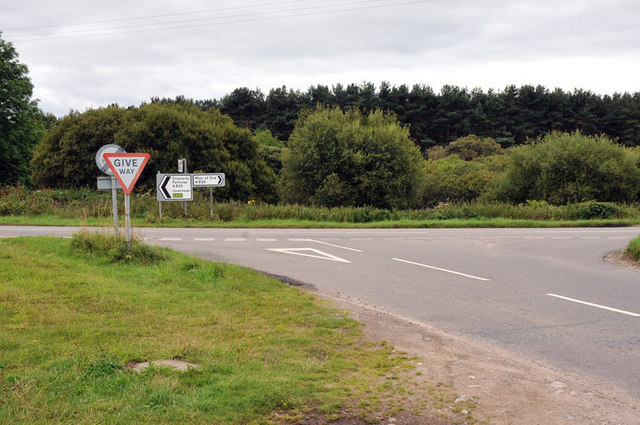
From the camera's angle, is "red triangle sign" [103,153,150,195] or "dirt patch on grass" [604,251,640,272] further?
"dirt patch on grass" [604,251,640,272]

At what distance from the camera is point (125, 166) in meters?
11.6

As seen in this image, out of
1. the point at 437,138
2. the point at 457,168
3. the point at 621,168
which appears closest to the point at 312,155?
the point at 621,168

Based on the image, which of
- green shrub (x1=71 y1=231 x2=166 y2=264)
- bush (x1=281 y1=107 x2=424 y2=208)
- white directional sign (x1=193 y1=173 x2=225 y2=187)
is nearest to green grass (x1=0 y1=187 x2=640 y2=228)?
white directional sign (x1=193 y1=173 x2=225 y2=187)

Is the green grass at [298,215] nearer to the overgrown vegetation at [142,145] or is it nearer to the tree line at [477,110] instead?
the overgrown vegetation at [142,145]

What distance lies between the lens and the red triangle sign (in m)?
11.5

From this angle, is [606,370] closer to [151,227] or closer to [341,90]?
[151,227]

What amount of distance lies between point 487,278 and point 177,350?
7.51 m

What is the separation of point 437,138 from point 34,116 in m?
54.6

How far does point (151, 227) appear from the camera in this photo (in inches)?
883

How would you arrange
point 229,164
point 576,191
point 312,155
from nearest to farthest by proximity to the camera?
point 576,191
point 312,155
point 229,164

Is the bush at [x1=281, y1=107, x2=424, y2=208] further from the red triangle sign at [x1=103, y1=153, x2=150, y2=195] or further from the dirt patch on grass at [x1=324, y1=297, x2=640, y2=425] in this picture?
the dirt patch on grass at [x1=324, y1=297, x2=640, y2=425]

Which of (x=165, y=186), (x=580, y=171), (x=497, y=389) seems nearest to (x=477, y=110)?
(x=580, y=171)

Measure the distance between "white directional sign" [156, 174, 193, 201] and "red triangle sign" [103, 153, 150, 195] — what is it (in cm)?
1195

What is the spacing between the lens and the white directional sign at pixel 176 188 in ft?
77.0
